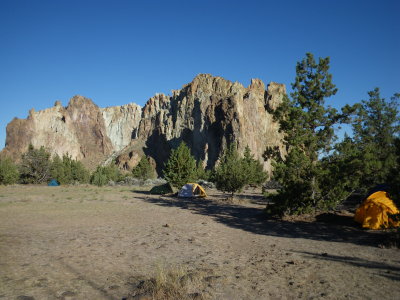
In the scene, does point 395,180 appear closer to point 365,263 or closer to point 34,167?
point 365,263

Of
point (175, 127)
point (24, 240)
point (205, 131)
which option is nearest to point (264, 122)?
point (205, 131)

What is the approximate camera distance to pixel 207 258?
27.9ft

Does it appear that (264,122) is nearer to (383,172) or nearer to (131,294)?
(383,172)


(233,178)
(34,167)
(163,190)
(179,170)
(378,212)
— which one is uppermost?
(179,170)

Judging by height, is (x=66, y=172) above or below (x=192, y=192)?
below

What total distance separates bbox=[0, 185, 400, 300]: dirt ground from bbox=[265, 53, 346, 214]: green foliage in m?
1.29

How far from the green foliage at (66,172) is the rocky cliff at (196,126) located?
6335 centimetres

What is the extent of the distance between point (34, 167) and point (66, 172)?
829 centimetres

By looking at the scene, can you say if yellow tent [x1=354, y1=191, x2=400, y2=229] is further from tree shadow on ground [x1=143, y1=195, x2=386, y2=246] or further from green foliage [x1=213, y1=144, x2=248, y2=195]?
green foliage [x1=213, y1=144, x2=248, y2=195]

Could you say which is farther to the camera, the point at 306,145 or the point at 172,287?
the point at 306,145

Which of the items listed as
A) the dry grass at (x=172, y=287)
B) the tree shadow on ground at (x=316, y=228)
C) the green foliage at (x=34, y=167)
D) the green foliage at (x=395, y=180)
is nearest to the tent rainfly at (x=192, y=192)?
the tree shadow on ground at (x=316, y=228)

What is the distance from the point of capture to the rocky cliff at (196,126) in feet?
409

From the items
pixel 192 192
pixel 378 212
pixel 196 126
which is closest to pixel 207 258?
pixel 378 212

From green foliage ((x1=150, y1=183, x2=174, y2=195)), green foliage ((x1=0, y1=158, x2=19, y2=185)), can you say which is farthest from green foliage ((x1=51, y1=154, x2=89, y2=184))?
green foliage ((x1=150, y1=183, x2=174, y2=195))
